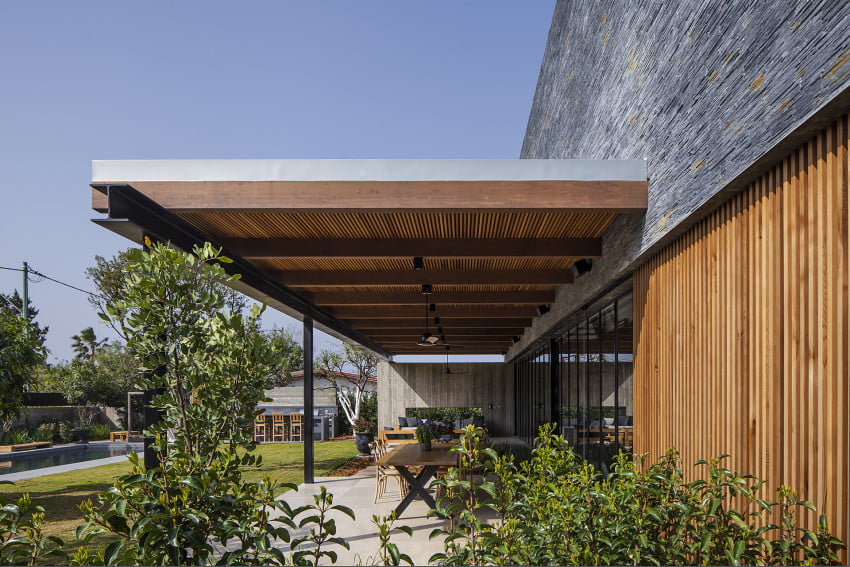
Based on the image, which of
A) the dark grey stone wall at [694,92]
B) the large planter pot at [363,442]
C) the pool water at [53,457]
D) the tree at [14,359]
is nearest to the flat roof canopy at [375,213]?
the dark grey stone wall at [694,92]

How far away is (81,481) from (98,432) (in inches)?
468

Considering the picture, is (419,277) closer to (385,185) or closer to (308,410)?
(385,185)

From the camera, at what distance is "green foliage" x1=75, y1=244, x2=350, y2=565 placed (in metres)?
2.34

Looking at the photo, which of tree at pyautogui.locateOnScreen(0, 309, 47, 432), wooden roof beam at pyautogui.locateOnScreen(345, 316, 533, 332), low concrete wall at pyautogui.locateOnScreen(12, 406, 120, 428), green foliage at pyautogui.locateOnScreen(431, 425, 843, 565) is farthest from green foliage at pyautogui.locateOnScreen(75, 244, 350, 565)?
low concrete wall at pyautogui.locateOnScreen(12, 406, 120, 428)

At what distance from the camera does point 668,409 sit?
460 cm

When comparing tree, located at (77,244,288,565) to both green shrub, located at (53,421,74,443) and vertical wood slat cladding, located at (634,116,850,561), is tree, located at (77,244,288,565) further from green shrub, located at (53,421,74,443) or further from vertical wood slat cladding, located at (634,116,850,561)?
green shrub, located at (53,421,74,443)

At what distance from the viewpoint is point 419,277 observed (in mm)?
8211

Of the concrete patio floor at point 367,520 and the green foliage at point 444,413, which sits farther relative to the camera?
the green foliage at point 444,413

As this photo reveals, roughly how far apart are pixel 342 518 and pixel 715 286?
600 centimetres

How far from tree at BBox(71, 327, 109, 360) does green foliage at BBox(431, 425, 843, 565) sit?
1470 inches

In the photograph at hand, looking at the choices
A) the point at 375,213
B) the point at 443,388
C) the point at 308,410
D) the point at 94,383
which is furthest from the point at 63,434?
the point at 375,213

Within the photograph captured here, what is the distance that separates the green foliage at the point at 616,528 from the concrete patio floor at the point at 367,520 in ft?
4.42

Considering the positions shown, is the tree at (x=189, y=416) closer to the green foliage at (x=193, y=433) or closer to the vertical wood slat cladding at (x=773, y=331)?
the green foliage at (x=193, y=433)

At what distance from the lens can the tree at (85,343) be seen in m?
35.0
